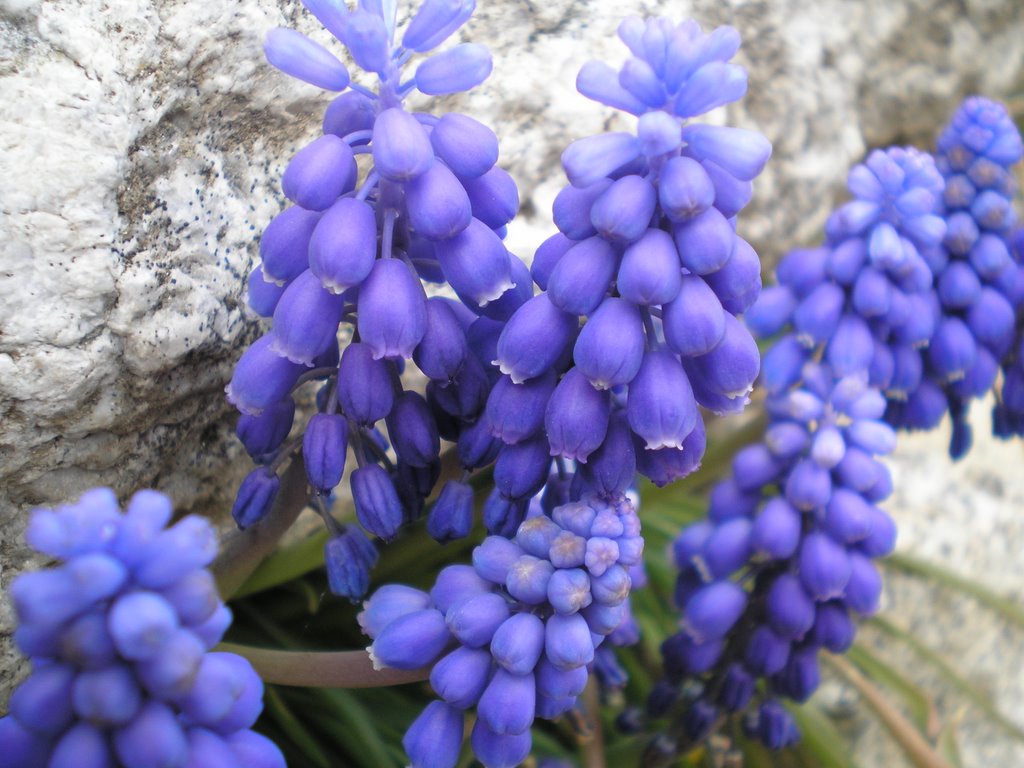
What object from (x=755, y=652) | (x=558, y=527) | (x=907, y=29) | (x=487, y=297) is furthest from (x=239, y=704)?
(x=907, y=29)

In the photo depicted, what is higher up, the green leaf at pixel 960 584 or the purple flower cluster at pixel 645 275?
the purple flower cluster at pixel 645 275

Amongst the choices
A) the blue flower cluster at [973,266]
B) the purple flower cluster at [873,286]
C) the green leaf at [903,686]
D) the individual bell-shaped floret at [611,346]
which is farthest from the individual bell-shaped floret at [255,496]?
the green leaf at [903,686]

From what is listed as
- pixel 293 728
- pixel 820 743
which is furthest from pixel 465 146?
pixel 820 743

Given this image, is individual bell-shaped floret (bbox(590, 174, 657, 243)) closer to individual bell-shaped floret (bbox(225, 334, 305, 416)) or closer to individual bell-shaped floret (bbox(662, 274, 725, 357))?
individual bell-shaped floret (bbox(662, 274, 725, 357))

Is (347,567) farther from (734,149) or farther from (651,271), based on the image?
(734,149)

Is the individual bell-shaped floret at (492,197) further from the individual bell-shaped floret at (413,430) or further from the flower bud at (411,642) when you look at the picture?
the flower bud at (411,642)
